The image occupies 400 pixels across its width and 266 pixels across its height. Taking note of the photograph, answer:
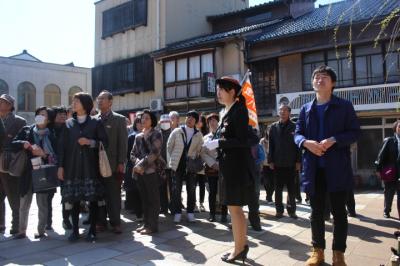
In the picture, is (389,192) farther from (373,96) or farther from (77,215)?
(373,96)

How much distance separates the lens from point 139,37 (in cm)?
2414

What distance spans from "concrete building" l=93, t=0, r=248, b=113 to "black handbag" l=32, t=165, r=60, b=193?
1643 cm

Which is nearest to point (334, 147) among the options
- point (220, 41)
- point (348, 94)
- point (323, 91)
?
point (323, 91)

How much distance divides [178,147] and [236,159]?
248 centimetres

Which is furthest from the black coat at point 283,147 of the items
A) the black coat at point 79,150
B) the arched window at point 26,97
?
the arched window at point 26,97

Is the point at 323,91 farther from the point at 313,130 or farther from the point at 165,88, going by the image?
the point at 165,88

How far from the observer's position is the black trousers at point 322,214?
3.92 metres

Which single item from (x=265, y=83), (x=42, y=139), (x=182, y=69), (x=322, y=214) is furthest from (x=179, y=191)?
(x=182, y=69)

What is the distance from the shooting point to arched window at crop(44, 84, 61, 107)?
31.9 meters

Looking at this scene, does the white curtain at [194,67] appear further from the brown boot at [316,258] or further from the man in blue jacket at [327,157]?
the brown boot at [316,258]

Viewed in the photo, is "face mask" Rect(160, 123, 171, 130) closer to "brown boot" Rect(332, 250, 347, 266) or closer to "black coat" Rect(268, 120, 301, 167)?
"black coat" Rect(268, 120, 301, 167)

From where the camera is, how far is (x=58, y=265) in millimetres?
4379

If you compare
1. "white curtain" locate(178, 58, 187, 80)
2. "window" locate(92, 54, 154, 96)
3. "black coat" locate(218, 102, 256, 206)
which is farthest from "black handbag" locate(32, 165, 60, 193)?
"window" locate(92, 54, 154, 96)

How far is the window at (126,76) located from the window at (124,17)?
7.35 feet
